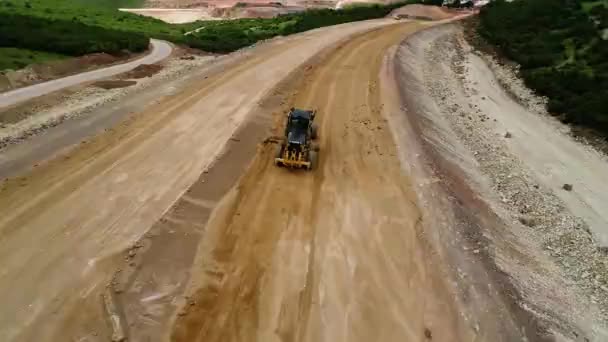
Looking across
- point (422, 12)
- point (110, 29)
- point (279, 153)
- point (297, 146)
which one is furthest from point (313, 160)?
point (422, 12)

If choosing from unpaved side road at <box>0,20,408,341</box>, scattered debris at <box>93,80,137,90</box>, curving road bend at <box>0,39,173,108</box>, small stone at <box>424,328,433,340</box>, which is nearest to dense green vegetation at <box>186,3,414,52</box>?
curving road bend at <box>0,39,173,108</box>

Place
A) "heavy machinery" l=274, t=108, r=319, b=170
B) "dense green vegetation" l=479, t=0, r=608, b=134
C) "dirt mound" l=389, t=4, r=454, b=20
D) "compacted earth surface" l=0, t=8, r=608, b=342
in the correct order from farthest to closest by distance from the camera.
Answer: "dirt mound" l=389, t=4, r=454, b=20 → "dense green vegetation" l=479, t=0, r=608, b=134 → "heavy machinery" l=274, t=108, r=319, b=170 → "compacted earth surface" l=0, t=8, r=608, b=342

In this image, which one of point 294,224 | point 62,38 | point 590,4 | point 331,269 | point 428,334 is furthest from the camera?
point 590,4

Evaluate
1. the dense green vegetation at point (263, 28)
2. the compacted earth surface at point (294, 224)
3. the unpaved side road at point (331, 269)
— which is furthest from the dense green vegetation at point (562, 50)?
the dense green vegetation at point (263, 28)

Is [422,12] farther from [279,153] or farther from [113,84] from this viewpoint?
[279,153]

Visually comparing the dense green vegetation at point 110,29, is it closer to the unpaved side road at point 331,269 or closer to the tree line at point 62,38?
the tree line at point 62,38

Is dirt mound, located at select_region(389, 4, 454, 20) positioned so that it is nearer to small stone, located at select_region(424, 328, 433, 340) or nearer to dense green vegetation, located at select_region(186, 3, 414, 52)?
dense green vegetation, located at select_region(186, 3, 414, 52)

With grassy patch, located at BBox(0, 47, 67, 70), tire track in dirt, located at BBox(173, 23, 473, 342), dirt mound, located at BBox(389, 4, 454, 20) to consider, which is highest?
dirt mound, located at BBox(389, 4, 454, 20)
